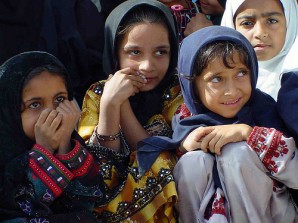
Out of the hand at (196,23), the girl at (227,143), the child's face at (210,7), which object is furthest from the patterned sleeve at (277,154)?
the child's face at (210,7)

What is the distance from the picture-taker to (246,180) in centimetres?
213

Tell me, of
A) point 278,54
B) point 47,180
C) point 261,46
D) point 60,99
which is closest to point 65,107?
point 60,99

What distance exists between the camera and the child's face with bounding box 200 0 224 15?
3400 millimetres

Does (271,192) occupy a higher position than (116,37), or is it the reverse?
(116,37)

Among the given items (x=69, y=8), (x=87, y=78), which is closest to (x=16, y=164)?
(x=87, y=78)

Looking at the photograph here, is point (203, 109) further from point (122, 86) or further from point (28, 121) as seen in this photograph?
point (28, 121)

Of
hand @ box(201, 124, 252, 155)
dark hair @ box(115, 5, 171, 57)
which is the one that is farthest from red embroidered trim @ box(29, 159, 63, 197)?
dark hair @ box(115, 5, 171, 57)

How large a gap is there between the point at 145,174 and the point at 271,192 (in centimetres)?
52

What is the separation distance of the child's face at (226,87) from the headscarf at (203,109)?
4cm

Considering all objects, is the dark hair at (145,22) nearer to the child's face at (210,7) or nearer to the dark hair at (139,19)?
the dark hair at (139,19)

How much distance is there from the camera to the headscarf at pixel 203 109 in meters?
2.31

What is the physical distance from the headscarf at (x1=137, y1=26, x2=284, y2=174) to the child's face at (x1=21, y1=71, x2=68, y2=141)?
439 mm

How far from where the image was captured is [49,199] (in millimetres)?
2012

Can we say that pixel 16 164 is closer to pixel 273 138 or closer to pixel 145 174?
pixel 145 174
